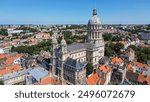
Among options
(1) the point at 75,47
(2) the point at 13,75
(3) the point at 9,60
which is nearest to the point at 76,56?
(1) the point at 75,47

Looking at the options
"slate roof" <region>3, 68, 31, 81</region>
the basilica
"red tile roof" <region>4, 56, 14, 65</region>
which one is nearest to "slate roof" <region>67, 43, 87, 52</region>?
the basilica

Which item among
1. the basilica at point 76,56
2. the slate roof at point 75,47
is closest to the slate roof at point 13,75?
the basilica at point 76,56

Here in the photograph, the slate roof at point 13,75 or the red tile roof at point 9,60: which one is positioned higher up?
the red tile roof at point 9,60

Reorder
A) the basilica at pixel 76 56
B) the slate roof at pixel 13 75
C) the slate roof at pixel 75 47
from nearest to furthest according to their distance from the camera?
the basilica at pixel 76 56
the slate roof at pixel 13 75
the slate roof at pixel 75 47

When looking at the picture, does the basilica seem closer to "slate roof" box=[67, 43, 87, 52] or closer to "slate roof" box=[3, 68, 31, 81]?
"slate roof" box=[67, 43, 87, 52]

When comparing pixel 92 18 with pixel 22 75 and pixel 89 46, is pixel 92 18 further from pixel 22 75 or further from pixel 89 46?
pixel 22 75

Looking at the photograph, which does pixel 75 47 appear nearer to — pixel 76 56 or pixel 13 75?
pixel 76 56

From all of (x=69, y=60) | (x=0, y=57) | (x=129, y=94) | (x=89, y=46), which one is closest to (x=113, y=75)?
(x=69, y=60)

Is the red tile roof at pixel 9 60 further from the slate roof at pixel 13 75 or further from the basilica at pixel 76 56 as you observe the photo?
the basilica at pixel 76 56
